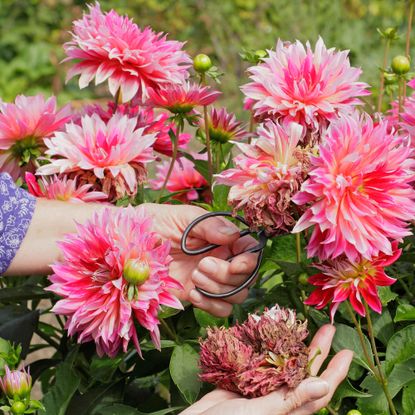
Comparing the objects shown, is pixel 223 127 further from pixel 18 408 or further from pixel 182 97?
pixel 18 408

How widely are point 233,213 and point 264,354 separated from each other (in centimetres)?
17

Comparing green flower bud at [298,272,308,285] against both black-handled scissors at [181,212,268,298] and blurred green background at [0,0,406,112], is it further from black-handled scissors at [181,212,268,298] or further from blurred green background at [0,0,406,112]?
blurred green background at [0,0,406,112]

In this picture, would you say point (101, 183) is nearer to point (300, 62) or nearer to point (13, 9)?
point (300, 62)

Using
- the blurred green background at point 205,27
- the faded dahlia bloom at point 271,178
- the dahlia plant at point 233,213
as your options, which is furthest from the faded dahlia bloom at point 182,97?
the blurred green background at point 205,27

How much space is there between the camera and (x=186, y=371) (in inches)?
43.5

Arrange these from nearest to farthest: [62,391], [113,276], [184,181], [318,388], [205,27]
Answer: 1. [318,388]
2. [113,276]
3. [62,391]
4. [184,181]
5. [205,27]

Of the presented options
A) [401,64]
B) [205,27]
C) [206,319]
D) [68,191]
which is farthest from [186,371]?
[205,27]

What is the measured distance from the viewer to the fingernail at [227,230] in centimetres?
106

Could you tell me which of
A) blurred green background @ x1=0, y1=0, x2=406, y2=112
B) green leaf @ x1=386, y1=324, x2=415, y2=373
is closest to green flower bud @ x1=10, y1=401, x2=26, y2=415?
green leaf @ x1=386, y1=324, x2=415, y2=373

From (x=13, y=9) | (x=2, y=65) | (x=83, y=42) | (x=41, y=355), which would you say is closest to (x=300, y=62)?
(x=83, y=42)

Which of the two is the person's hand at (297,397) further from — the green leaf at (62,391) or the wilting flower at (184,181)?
the wilting flower at (184,181)

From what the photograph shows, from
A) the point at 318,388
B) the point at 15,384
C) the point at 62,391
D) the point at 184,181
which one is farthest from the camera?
the point at 184,181

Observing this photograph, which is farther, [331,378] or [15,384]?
[15,384]

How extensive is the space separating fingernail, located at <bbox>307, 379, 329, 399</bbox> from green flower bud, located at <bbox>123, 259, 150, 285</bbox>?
221 mm
